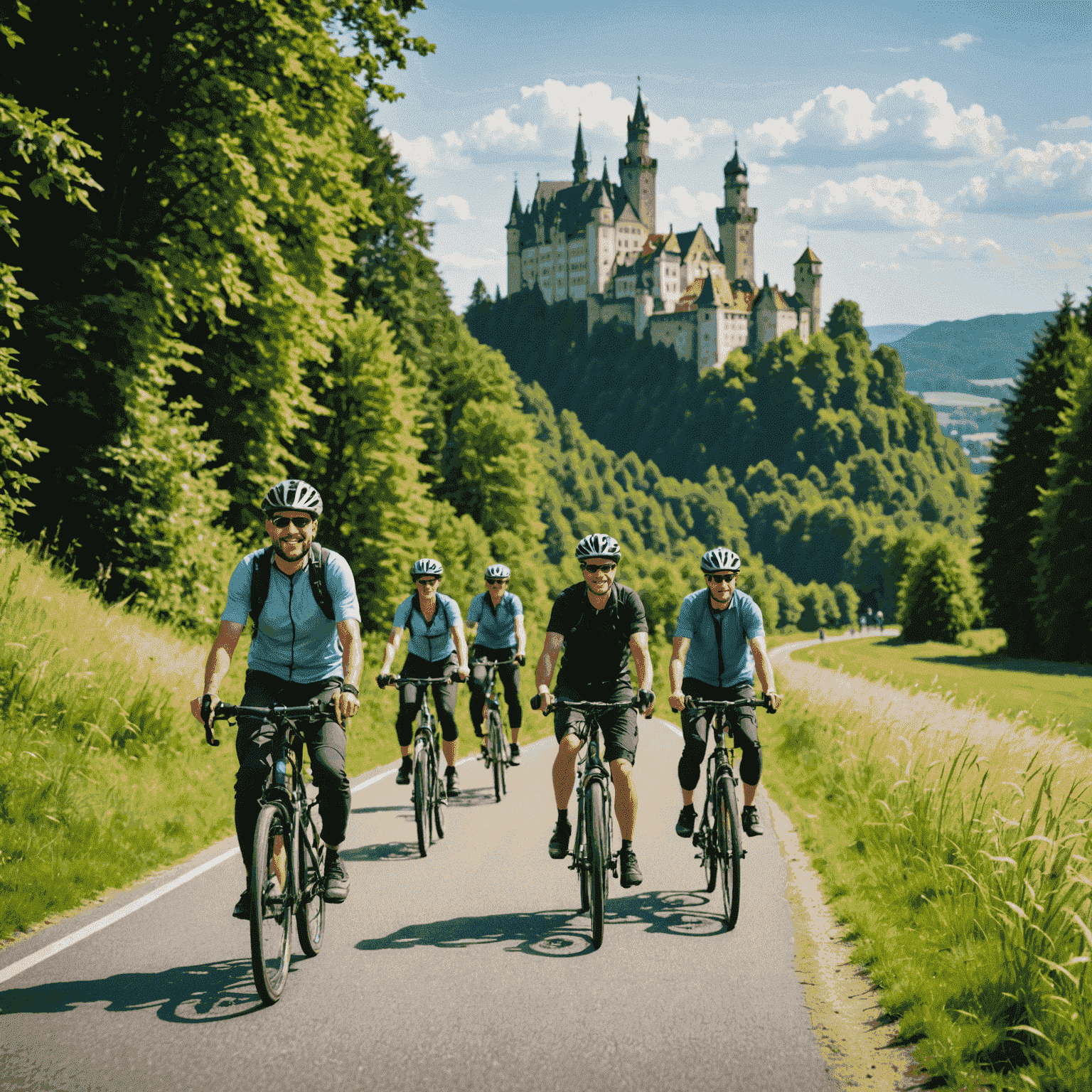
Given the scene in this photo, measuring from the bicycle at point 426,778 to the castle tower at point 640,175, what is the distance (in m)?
169

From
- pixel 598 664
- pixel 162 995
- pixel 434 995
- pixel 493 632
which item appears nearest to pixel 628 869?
pixel 598 664

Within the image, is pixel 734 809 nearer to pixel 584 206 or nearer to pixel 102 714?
pixel 102 714

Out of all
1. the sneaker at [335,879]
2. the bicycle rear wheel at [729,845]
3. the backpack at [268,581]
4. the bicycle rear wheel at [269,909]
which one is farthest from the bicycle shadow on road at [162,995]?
the bicycle rear wheel at [729,845]

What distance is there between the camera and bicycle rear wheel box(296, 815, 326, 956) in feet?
16.6

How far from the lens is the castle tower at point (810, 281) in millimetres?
164750

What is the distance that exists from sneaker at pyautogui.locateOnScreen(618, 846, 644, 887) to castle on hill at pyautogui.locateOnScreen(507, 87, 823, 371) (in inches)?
6140

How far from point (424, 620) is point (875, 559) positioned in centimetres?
13627

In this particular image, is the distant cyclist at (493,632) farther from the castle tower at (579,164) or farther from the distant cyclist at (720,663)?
the castle tower at (579,164)

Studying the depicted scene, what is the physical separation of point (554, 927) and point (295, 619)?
7.23 feet

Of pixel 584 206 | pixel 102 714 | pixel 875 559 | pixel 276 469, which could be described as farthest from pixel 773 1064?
pixel 584 206

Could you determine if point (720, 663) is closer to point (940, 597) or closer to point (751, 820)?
point (751, 820)

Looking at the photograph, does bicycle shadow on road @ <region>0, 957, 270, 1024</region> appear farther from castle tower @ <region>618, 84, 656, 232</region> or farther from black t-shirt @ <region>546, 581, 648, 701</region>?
castle tower @ <region>618, 84, 656, 232</region>

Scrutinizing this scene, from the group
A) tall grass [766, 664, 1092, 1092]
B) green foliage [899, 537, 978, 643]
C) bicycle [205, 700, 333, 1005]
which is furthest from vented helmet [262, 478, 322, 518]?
green foliage [899, 537, 978, 643]

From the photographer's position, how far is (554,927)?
5836 millimetres
